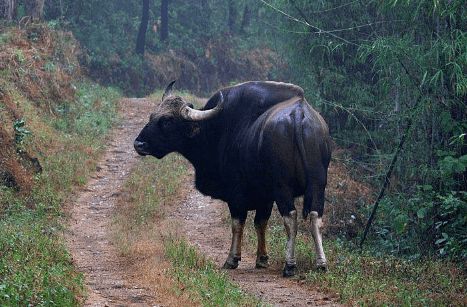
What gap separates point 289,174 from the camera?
10172 millimetres

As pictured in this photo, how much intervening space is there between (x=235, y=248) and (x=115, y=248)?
192 centimetres

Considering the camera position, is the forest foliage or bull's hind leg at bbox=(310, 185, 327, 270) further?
the forest foliage

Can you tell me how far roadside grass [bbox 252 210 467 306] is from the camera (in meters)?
8.48

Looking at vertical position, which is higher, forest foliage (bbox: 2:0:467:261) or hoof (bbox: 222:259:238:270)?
forest foliage (bbox: 2:0:467:261)

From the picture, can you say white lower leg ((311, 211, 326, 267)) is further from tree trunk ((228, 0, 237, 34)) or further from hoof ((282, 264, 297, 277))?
tree trunk ((228, 0, 237, 34))

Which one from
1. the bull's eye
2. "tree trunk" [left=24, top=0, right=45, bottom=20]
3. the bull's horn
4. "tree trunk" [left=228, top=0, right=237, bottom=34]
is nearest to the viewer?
the bull's horn

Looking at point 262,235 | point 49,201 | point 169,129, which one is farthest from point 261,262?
point 49,201

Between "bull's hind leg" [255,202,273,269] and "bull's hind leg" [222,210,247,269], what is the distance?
222 mm

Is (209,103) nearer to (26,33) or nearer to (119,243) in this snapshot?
(119,243)

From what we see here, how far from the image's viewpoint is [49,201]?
14.6m

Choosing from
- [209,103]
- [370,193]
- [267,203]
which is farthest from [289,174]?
[370,193]

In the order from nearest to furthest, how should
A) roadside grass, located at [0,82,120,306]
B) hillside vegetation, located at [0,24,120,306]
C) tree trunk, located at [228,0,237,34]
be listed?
roadside grass, located at [0,82,120,306] < hillside vegetation, located at [0,24,120,306] < tree trunk, located at [228,0,237,34]

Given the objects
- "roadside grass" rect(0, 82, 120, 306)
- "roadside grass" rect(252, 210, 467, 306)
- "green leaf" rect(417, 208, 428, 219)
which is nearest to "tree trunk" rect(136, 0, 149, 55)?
"roadside grass" rect(0, 82, 120, 306)

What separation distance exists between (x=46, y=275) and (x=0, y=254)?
1.71 m
